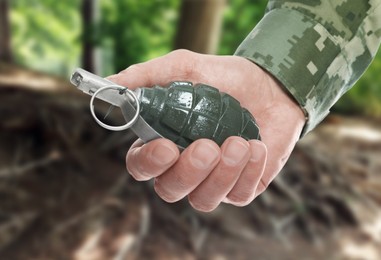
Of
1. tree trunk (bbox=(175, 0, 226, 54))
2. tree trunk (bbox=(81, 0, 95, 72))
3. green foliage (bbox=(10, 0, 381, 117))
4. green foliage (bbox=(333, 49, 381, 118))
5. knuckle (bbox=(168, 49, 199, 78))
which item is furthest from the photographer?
green foliage (bbox=(333, 49, 381, 118))

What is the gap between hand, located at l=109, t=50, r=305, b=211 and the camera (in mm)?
1072

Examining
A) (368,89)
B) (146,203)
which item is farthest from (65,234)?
(368,89)

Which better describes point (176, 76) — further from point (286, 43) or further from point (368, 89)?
point (368, 89)

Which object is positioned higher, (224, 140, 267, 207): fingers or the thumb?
the thumb

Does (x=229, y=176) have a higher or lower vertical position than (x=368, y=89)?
higher

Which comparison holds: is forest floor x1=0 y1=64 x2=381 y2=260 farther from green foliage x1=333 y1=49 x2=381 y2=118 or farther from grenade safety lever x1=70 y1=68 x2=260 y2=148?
grenade safety lever x1=70 y1=68 x2=260 y2=148

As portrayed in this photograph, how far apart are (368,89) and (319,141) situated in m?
1.41

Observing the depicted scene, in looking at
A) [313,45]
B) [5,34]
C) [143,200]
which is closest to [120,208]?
[143,200]

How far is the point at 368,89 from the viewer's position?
664 cm

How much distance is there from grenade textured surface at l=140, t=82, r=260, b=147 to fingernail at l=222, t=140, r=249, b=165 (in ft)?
0.11

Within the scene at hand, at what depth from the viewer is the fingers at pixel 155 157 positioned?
106cm

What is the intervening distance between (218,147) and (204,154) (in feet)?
0.11

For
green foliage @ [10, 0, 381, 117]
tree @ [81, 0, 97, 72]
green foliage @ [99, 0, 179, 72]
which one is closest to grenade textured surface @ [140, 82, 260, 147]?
green foliage @ [10, 0, 381, 117]

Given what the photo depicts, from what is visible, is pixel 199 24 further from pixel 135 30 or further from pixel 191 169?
pixel 191 169
